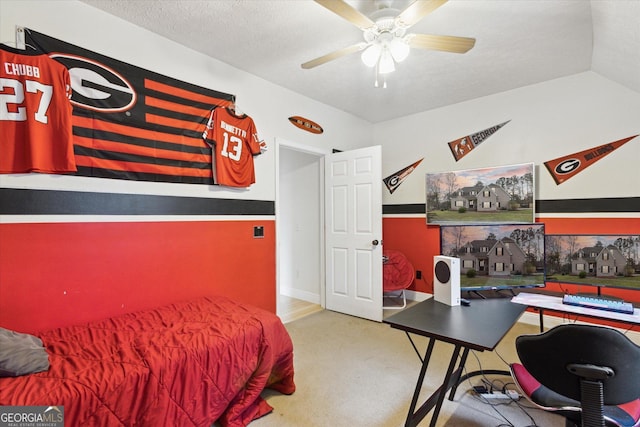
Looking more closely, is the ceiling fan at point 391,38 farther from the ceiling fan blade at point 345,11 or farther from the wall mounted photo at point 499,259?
the wall mounted photo at point 499,259

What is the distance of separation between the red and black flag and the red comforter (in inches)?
45.0

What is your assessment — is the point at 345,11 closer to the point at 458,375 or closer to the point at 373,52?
the point at 373,52

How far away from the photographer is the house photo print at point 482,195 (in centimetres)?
335

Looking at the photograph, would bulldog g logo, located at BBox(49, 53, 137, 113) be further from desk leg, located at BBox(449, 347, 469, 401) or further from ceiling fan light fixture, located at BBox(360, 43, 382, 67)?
desk leg, located at BBox(449, 347, 469, 401)

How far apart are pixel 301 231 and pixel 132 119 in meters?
2.61

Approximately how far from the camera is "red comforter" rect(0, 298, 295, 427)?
131 cm

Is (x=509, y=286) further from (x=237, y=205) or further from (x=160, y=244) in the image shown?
(x=160, y=244)

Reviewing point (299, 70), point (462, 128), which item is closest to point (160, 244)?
point (299, 70)

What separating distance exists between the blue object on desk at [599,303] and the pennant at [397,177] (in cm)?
267

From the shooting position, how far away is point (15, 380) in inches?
50.9

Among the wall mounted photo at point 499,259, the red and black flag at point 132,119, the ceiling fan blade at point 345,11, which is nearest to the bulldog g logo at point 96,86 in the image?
the red and black flag at point 132,119

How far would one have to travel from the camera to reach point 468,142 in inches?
149

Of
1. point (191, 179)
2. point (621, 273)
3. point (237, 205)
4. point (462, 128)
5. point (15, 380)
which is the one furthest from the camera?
point (462, 128)

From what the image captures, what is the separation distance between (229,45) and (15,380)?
2.62 m
